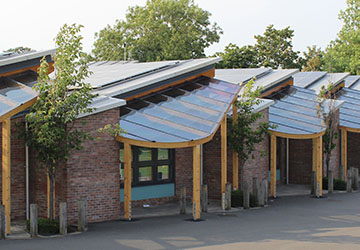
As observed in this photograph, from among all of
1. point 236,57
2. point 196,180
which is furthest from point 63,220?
point 236,57

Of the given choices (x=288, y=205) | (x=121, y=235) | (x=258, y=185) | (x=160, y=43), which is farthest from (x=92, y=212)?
(x=160, y=43)

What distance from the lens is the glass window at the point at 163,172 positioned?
19797 millimetres

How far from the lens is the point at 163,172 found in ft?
65.5

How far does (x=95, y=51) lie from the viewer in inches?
2633

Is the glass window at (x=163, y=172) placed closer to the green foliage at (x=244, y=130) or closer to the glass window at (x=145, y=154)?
the glass window at (x=145, y=154)

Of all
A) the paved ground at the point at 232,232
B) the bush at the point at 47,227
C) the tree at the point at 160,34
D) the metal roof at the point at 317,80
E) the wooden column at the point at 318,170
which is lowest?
the paved ground at the point at 232,232

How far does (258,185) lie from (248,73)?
10.3m

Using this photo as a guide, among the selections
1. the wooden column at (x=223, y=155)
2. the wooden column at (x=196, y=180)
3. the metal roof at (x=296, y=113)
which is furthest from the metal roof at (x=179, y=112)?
the metal roof at (x=296, y=113)

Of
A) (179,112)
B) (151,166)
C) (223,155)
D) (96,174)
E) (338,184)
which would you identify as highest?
(179,112)

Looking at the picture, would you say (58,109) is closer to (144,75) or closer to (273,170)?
(144,75)

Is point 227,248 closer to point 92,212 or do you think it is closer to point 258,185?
point 92,212

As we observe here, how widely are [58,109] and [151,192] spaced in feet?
21.6

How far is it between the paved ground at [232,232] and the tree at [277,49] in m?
39.3

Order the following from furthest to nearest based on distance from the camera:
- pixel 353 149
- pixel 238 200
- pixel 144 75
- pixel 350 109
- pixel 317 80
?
pixel 317 80
pixel 353 149
pixel 350 109
pixel 144 75
pixel 238 200
